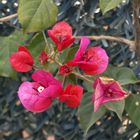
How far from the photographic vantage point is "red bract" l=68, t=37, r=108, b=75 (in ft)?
2.63

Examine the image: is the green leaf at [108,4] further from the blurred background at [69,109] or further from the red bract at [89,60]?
the blurred background at [69,109]

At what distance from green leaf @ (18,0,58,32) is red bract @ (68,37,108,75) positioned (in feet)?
0.44

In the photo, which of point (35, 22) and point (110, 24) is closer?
point (35, 22)

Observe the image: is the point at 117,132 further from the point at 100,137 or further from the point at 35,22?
the point at 35,22

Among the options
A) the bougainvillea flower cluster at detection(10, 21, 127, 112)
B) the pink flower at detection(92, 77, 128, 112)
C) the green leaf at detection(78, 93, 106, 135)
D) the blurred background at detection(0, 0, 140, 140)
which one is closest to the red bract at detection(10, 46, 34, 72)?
the bougainvillea flower cluster at detection(10, 21, 127, 112)

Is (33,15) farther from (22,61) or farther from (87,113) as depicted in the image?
(87,113)

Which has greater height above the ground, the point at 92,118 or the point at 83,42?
the point at 83,42

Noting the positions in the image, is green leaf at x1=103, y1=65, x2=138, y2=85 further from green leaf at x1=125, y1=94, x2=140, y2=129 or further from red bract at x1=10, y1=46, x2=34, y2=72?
red bract at x1=10, y1=46, x2=34, y2=72

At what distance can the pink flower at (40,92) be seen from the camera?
781mm

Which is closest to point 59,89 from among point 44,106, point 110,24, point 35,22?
point 44,106

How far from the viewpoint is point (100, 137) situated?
176 cm

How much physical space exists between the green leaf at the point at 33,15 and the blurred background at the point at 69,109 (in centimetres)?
61

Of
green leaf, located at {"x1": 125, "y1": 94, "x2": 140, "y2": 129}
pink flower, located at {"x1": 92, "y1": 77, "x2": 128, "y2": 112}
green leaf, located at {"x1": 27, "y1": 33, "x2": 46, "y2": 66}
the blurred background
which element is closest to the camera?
pink flower, located at {"x1": 92, "y1": 77, "x2": 128, "y2": 112}

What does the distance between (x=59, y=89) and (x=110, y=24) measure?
864 mm
